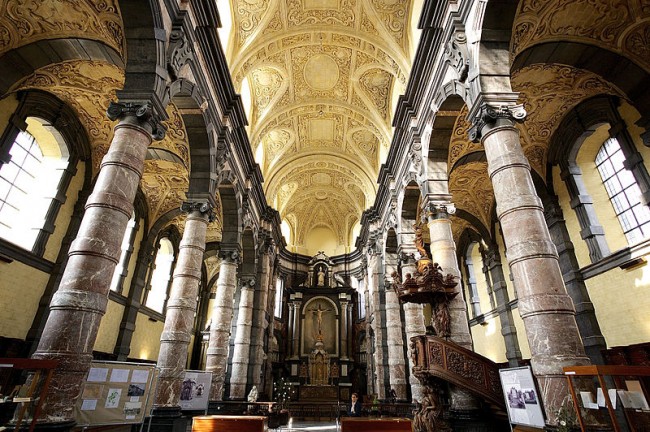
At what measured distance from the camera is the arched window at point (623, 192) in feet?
29.7

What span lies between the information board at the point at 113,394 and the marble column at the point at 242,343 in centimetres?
871

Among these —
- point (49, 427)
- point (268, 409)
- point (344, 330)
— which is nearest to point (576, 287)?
point (268, 409)

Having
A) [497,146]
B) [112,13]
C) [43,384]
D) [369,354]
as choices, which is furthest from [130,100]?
[369,354]

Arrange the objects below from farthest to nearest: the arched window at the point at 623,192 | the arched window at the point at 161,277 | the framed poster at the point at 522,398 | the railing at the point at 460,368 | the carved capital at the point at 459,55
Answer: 1. the arched window at the point at 161,277
2. the arched window at the point at 623,192
3. the carved capital at the point at 459,55
4. the railing at the point at 460,368
5. the framed poster at the point at 522,398

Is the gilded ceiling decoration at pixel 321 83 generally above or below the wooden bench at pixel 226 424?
above

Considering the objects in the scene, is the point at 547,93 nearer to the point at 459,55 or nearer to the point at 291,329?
the point at 459,55

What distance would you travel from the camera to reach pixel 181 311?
26.1 feet

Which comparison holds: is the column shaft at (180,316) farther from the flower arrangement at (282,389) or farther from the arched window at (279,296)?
the arched window at (279,296)

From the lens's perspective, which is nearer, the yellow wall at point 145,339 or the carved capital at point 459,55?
the carved capital at point 459,55

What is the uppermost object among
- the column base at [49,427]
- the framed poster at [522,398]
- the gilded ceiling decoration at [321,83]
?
the gilded ceiling decoration at [321,83]

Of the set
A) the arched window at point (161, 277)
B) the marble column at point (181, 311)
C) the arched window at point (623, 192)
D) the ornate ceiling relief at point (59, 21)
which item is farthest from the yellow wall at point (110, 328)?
the arched window at point (623, 192)

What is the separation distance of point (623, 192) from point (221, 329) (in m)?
12.5

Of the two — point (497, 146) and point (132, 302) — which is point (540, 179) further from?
point (132, 302)

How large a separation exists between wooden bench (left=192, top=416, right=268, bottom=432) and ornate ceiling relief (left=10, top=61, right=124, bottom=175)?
8266 mm
